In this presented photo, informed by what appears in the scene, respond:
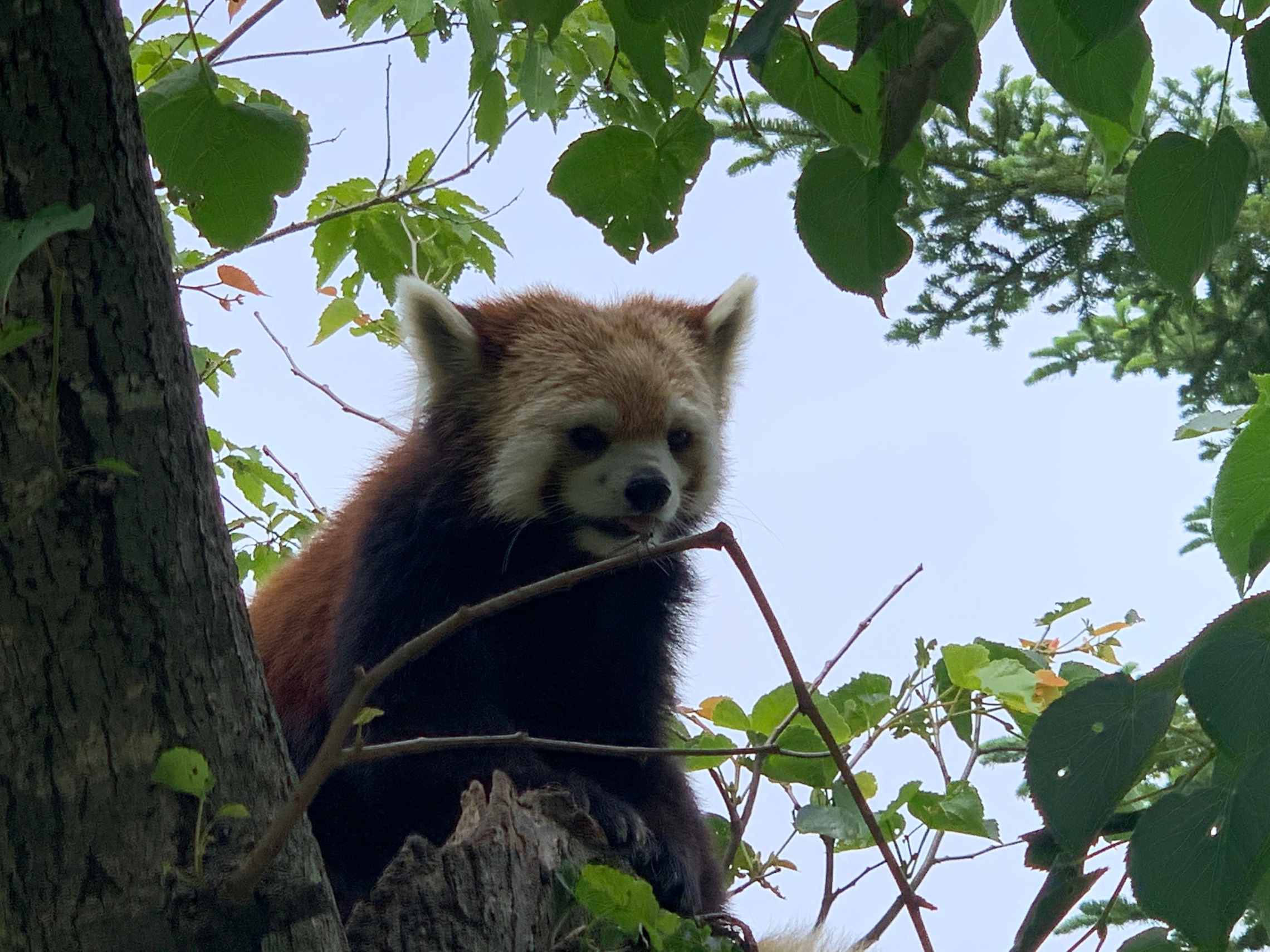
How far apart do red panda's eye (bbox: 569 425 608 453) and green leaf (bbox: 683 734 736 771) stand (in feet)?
3.01

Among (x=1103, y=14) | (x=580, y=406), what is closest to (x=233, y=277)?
(x=580, y=406)

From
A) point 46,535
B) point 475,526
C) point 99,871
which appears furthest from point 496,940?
point 475,526

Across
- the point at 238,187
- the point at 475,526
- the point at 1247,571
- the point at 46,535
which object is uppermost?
the point at 475,526

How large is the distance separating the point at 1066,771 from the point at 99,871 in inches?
44.4

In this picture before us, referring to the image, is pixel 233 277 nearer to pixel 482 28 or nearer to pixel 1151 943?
pixel 482 28

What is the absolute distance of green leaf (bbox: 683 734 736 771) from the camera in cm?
347

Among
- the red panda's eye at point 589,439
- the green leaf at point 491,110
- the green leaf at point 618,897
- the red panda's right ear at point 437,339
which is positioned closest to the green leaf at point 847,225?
the green leaf at point 618,897

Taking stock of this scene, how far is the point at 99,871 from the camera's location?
1.56 m

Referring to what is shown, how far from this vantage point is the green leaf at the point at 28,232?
1136 mm

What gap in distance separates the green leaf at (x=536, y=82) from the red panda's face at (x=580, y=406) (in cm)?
140

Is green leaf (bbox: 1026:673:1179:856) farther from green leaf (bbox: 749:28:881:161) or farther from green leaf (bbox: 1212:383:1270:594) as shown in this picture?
green leaf (bbox: 749:28:881:161)

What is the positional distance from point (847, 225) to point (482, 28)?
3.51 ft

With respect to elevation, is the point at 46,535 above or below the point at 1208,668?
above

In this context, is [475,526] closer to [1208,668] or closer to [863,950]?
[863,950]
